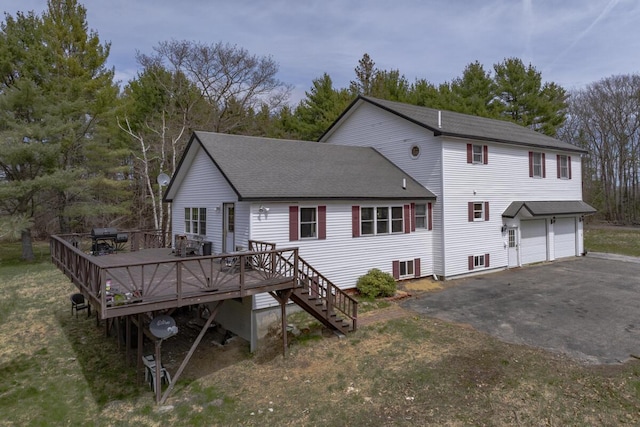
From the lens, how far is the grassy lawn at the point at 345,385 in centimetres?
666

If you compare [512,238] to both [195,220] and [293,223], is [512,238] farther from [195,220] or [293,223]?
[195,220]

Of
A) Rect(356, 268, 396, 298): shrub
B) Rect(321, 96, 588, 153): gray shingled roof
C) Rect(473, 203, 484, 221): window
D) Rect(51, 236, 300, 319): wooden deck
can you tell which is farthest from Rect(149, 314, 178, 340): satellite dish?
Rect(473, 203, 484, 221): window

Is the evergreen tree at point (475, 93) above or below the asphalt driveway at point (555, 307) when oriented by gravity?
above

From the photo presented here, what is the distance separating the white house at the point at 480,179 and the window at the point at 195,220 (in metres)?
8.96

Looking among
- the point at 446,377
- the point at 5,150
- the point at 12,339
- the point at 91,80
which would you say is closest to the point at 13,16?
the point at 91,80

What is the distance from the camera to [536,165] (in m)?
19.4

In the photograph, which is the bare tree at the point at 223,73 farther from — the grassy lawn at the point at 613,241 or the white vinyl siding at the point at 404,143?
the grassy lawn at the point at 613,241

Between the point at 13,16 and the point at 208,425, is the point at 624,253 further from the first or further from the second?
the point at 13,16

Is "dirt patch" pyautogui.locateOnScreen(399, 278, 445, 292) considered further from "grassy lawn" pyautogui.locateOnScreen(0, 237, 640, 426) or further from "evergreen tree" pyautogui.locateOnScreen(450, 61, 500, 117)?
"evergreen tree" pyautogui.locateOnScreen(450, 61, 500, 117)

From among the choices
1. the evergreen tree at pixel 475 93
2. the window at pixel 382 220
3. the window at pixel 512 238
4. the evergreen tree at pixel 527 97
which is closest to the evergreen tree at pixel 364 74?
the evergreen tree at pixel 475 93

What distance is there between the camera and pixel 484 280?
628 inches

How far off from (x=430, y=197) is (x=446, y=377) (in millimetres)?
8916

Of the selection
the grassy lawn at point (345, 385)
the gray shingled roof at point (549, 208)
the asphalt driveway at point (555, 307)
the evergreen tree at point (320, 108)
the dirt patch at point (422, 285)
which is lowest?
the grassy lawn at point (345, 385)

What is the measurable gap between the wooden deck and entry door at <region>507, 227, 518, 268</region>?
13526mm
